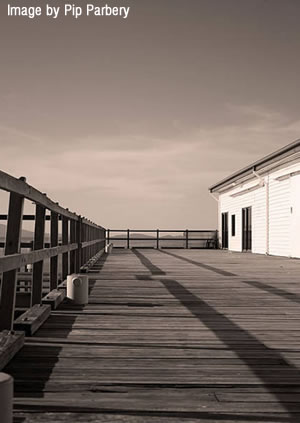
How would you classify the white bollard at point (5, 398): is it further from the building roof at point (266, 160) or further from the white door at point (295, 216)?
the white door at point (295, 216)

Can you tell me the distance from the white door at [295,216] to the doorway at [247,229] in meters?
6.38

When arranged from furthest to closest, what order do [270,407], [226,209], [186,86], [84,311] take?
[226,209] < [186,86] < [84,311] < [270,407]

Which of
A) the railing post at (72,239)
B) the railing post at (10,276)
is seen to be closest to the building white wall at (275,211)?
the railing post at (72,239)

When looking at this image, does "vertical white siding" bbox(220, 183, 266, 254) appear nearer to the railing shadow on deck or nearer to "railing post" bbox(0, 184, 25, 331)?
the railing shadow on deck

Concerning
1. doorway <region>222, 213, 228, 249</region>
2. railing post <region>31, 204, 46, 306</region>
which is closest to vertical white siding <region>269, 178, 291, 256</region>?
doorway <region>222, 213, 228, 249</region>

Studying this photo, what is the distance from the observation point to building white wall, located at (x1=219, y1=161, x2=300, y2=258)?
19.2 m

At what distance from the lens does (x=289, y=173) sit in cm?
1942

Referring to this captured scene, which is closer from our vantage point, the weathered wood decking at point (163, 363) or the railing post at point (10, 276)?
the weathered wood decking at point (163, 363)

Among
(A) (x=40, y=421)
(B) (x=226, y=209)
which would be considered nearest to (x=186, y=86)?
(B) (x=226, y=209)

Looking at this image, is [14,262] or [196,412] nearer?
[196,412]

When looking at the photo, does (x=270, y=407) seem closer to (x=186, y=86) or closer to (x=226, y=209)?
(x=186, y=86)

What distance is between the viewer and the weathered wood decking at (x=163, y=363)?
2.81m

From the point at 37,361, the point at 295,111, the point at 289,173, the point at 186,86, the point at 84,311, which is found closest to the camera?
the point at 37,361

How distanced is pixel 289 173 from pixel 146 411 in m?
17.3
